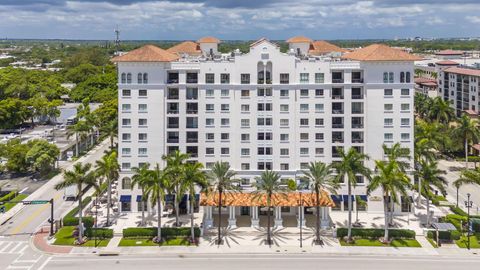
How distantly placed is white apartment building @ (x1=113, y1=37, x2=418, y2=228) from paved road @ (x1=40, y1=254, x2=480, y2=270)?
18.3m

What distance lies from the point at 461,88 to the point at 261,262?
388 ft

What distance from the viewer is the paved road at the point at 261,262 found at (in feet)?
181

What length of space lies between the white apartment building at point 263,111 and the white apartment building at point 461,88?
2976 inches

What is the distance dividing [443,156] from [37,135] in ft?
366

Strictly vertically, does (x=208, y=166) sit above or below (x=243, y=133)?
below

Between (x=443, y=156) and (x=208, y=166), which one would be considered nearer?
(x=208, y=166)

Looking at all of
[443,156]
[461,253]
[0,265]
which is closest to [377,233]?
[461,253]

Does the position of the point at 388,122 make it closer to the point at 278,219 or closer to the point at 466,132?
the point at 278,219

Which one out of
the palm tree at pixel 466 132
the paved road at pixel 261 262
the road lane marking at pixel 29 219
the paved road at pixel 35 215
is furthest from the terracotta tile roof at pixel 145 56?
the palm tree at pixel 466 132

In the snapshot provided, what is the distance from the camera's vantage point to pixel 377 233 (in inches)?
2527

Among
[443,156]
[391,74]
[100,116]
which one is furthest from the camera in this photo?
[100,116]

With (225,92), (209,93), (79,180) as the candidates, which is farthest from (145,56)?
(79,180)

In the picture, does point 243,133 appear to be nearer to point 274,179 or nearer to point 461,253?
point 274,179

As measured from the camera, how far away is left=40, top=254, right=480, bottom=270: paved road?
2169 inches
